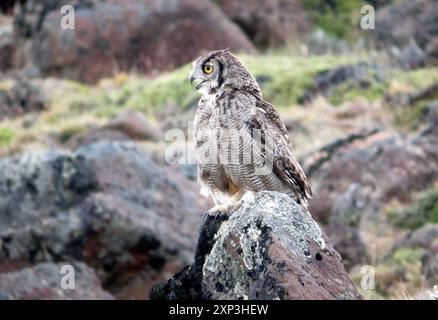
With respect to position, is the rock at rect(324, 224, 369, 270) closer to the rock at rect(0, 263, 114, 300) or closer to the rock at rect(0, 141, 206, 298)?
the rock at rect(0, 141, 206, 298)

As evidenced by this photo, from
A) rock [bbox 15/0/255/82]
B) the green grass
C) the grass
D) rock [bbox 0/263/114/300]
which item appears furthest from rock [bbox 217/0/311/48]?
rock [bbox 0/263/114/300]

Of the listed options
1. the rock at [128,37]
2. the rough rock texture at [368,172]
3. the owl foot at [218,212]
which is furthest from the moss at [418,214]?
the rock at [128,37]

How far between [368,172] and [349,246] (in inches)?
111

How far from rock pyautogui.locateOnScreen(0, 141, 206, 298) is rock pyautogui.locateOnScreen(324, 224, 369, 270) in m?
2.32

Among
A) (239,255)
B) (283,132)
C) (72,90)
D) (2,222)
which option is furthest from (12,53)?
(239,255)

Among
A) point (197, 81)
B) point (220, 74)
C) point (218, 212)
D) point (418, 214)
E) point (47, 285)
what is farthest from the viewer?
point (418, 214)

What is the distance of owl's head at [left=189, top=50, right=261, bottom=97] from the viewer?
8625mm

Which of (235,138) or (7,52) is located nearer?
(235,138)

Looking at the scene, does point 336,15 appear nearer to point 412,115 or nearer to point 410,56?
point 410,56

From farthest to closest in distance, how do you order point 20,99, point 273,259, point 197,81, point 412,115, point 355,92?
point 20,99
point 355,92
point 412,115
point 197,81
point 273,259

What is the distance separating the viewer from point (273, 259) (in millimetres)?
6328

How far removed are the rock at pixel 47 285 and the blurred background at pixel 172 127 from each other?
2cm

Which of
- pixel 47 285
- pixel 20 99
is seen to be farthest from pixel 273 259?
pixel 20 99

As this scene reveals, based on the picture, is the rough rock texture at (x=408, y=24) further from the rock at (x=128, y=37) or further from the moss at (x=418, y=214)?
the moss at (x=418, y=214)
